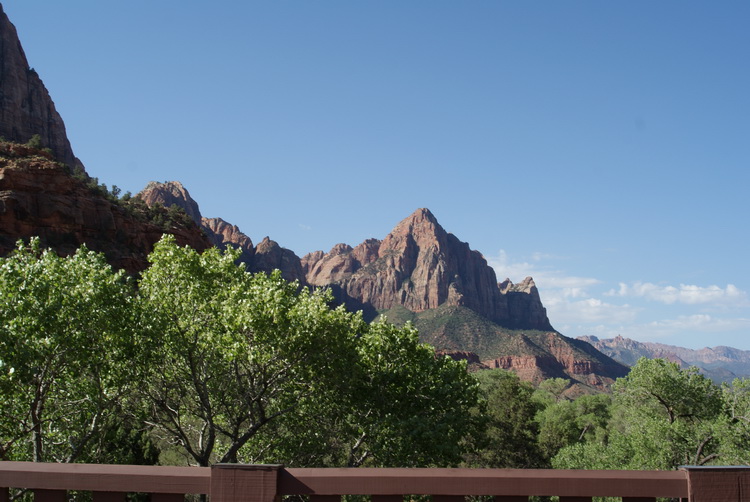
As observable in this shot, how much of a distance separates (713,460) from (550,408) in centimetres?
3392

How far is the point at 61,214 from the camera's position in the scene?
58.7 meters

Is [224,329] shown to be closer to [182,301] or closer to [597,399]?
[182,301]

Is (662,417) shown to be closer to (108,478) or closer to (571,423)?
(571,423)

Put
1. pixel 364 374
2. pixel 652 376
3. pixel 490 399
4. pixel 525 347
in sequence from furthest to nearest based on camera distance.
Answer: pixel 525 347
pixel 490 399
pixel 652 376
pixel 364 374

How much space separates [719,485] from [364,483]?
1.71m

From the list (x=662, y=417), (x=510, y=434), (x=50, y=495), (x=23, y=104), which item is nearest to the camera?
(x=50, y=495)

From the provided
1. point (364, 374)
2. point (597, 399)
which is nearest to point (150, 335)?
point (364, 374)

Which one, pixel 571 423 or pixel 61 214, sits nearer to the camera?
pixel 571 423

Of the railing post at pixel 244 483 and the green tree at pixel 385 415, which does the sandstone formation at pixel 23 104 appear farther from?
the railing post at pixel 244 483

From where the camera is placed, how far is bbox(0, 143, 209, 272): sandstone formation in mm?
54781

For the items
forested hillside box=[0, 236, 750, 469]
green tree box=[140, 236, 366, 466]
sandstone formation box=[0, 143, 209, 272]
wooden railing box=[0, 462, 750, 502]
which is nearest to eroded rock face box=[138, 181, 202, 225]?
sandstone formation box=[0, 143, 209, 272]

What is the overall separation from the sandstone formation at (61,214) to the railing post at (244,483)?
58335 millimetres

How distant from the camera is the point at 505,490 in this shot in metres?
2.63

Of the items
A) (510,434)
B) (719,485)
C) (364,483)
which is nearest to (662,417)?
(510,434)
